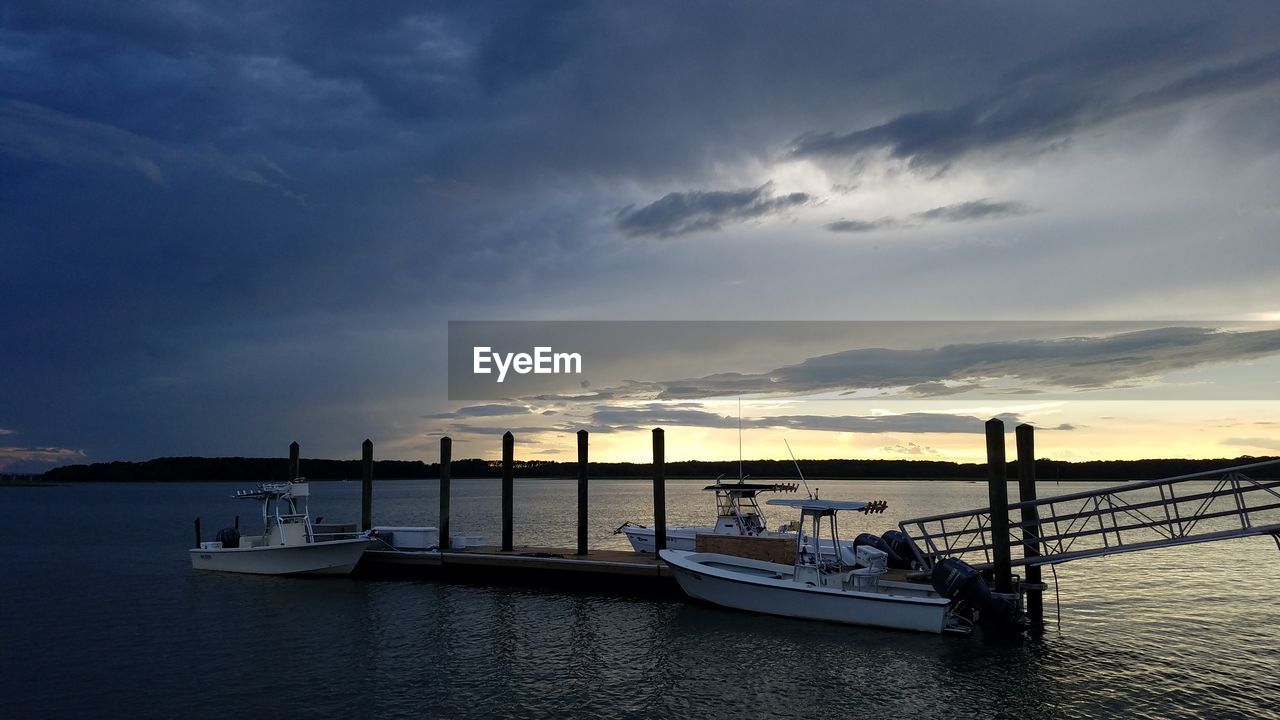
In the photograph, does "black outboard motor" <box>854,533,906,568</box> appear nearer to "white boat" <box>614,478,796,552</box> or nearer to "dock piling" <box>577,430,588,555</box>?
"white boat" <box>614,478,796,552</box>

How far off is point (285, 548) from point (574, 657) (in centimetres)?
1606

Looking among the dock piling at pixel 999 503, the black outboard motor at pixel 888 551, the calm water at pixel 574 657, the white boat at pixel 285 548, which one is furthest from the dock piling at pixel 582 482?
the dock piling at pixel 999 503

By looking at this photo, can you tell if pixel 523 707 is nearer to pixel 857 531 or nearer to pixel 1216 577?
pixel 1216 577

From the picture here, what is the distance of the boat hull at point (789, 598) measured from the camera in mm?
19766

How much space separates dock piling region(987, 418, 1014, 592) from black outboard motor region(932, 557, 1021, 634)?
0.61 metres

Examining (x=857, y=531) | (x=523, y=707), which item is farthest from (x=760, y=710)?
(x=857, y=531)

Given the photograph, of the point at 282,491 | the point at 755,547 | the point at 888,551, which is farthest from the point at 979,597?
the point at 282,491

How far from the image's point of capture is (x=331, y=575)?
1177 inches

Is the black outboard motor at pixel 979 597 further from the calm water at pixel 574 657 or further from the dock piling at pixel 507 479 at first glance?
the dock piling at pixel 507 479

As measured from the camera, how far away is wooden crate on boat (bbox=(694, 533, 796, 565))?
2397cm

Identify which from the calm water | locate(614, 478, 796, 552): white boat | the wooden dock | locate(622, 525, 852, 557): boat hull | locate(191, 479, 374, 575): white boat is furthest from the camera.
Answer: locate(191, 479, 374, 575): white boat

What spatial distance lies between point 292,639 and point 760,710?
499 inches

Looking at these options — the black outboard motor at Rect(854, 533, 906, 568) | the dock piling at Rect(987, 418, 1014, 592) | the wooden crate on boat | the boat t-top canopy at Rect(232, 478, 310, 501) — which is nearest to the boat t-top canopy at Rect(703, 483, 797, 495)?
the black outboard motor at Rect(854, 533, 906, 568)

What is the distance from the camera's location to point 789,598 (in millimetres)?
21422
